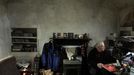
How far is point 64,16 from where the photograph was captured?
20.4 feet

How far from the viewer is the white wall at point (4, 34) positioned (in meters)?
5.64

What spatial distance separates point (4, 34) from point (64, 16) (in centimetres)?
174

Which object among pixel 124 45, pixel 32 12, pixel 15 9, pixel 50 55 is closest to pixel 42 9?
pixel 32 12

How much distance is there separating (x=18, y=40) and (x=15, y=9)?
889 millimetres

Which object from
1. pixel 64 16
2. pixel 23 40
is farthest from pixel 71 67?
pixel 23 40

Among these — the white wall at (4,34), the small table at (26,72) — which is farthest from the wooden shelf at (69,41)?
the white wall at (4,34)

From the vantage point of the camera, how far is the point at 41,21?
619 centimetres

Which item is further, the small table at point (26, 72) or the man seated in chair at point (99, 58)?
the small table at point (26, 72)

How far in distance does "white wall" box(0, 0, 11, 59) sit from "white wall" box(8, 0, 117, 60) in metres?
0.24

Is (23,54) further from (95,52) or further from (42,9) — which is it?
(95,52)

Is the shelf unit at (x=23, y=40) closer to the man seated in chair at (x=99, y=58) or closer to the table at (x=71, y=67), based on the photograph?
the table at (x=71, y=67)

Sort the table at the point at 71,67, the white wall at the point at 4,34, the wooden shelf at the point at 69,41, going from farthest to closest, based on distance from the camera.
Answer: the wooden shelf at the point at 69,41, the table at the point at 71,67, the white wall at the point at 4,34

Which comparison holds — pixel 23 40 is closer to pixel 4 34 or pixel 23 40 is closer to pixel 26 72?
pixel 4 34

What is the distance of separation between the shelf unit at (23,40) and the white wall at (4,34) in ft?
0.54
